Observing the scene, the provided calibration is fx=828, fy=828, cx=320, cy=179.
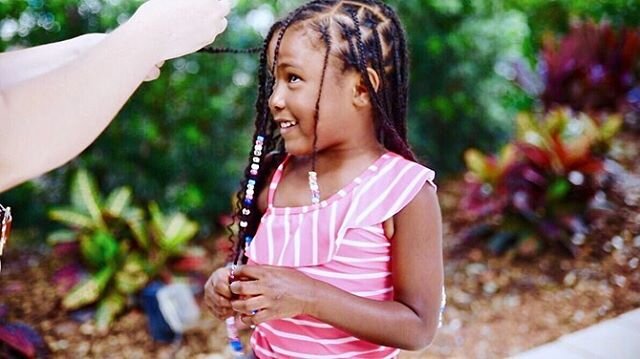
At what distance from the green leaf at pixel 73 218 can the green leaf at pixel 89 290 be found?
207 mm

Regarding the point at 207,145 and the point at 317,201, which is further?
the point at 207,145

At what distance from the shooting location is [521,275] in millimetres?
3908

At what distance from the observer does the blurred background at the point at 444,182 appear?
348 centimetres

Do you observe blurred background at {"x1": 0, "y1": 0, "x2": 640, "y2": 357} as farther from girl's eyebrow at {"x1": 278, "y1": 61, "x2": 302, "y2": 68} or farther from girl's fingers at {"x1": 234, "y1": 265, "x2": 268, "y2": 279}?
girl's fingers at {"x1": 234, "y1": 265, "x2": 268, "y2": 279}

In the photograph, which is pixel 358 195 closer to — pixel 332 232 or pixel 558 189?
pixel 332 232

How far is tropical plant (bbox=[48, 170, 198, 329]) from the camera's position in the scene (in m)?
3.46

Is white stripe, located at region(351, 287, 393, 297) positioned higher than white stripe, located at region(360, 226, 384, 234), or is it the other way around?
white stripe, located at region(360, 226, 384, 234)

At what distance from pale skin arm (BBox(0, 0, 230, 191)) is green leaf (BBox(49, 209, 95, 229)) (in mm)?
2283

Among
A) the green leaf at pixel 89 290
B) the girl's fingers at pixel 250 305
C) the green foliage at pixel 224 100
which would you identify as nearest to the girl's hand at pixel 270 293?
the girl's fingers at pixel 250 305

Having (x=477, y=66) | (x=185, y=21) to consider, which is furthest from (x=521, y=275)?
(x=185, y=21)

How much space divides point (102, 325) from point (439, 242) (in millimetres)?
2305

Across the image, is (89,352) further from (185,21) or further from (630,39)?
(630,39)

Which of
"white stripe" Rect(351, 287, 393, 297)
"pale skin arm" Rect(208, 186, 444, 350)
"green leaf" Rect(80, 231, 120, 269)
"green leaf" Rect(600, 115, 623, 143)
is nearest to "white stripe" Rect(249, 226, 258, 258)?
"pale skin arm" Rect(208, 186, 444, 350)

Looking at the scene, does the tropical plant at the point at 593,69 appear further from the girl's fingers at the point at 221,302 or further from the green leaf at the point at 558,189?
the girl's fingers at the point at 221,302
